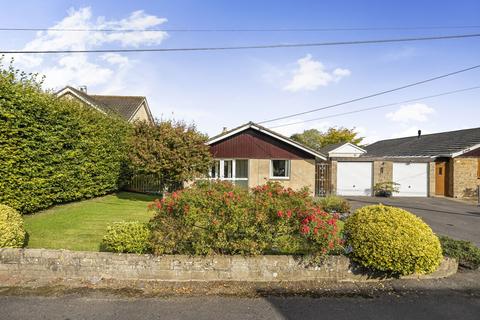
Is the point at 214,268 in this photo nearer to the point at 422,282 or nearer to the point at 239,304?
the point at 239,304

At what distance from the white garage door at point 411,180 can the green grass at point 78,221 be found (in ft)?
57.1

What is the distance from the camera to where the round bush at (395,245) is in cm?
500

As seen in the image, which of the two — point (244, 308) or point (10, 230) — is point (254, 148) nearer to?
point (10, 230)

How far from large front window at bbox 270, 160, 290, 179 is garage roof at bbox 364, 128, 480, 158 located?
1173 cm

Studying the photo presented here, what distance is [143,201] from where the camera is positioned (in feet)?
45.7

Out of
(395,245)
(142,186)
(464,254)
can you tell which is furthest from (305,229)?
(142,186)

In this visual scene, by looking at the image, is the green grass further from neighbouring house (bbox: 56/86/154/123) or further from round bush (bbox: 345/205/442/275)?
neighbouring house (bbox: 56/86/154/123)

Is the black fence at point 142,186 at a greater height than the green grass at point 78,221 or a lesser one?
greater

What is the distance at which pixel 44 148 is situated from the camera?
9.44m

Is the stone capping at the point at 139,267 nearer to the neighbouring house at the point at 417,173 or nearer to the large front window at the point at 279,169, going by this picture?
the large front window at the point at 279,169

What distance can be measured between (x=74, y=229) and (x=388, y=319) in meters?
7.77

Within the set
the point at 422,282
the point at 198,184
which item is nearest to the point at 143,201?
the point at 198,184

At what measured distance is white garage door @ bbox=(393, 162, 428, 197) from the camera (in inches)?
800

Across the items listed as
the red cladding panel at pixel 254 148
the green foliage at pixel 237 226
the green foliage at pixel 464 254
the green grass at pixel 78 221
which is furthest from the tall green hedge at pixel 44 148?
the green foliage at pixel 464 254
